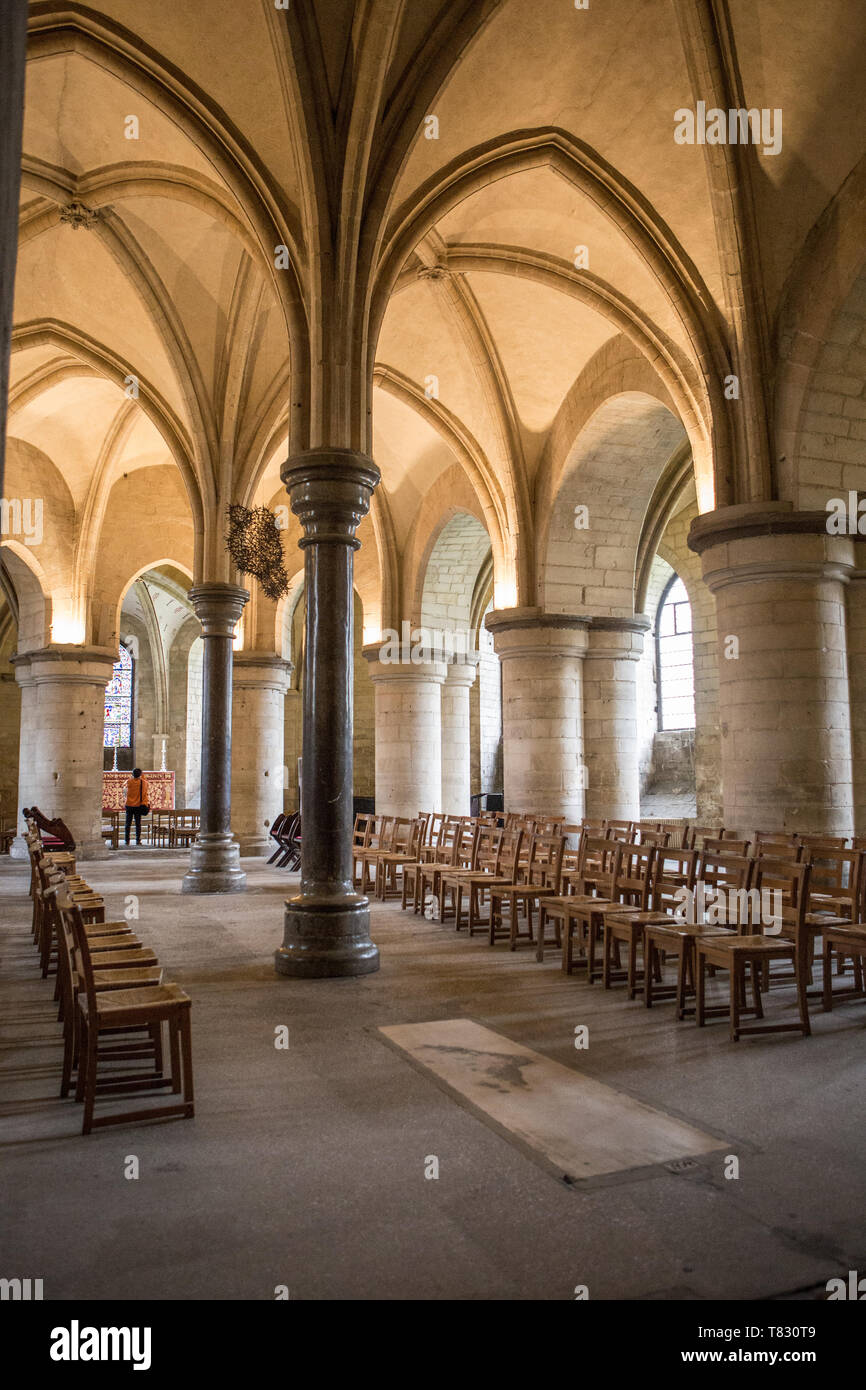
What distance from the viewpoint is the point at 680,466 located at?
15078 mm

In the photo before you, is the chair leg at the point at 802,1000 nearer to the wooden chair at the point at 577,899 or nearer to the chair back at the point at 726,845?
the wooden chair at the point at 577,899

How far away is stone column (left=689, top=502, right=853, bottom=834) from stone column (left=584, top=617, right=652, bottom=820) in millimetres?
4512

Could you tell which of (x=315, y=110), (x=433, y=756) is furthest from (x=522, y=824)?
(x=315, y=110)

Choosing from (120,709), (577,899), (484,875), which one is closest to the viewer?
(577,899)

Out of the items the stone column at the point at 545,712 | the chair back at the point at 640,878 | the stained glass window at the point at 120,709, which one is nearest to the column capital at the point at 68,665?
the stone column at the point at 545,712

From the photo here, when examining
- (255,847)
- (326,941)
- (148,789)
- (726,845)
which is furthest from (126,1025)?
(148,789)

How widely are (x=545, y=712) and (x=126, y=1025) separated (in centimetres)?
960

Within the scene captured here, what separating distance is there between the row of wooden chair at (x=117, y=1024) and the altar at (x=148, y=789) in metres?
17.7

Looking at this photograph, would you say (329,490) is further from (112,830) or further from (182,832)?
(112,830)

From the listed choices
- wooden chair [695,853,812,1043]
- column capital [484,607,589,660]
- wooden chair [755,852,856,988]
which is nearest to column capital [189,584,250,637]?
column capital [484,607,589,660]

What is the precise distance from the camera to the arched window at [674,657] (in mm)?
21391

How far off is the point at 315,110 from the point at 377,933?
648cm

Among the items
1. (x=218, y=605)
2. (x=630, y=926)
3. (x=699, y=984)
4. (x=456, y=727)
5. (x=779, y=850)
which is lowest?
(x=699, y=984)

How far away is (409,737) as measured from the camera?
16.1 meters
